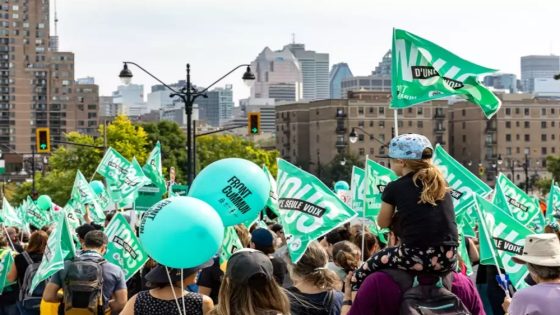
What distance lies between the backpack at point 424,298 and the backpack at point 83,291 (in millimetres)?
3575

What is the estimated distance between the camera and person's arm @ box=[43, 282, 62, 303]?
9.12 metres

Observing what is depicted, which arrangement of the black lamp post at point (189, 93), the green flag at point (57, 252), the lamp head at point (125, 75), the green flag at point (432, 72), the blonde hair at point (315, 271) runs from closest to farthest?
1. the blonde hair at point (315, 271)
2. the green flag at point (57, 252)
3. the green flag at point (432, 72)
4. the black lamp post at point (189, 93)
5. the lamp head at point (125, 75)

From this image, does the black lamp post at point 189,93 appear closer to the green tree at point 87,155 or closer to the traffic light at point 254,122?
the traffic light at point 254,122

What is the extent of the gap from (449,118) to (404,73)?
150979 mm

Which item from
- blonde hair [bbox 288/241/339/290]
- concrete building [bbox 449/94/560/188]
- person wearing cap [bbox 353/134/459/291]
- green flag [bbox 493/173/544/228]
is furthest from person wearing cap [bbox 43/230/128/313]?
concrete building [bbox 449/94/560/188]

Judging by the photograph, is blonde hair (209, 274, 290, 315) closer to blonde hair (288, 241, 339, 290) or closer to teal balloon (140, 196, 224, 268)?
teal balloon (140, 196, 224, 268)

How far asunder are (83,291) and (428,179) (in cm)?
377

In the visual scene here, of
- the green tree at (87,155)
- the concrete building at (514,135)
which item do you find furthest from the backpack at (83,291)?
the concrete building at (514,135)

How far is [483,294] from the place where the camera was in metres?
12.7

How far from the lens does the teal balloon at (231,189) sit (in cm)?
849

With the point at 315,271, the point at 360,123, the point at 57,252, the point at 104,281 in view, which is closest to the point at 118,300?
the point at 104,281

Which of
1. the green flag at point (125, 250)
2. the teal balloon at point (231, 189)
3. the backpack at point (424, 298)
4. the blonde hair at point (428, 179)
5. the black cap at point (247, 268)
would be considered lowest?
the green flag at point (125, 250)

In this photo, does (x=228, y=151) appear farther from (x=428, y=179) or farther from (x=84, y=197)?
(x=428, y=179)

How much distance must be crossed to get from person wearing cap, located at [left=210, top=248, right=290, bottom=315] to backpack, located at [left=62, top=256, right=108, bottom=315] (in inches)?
135
